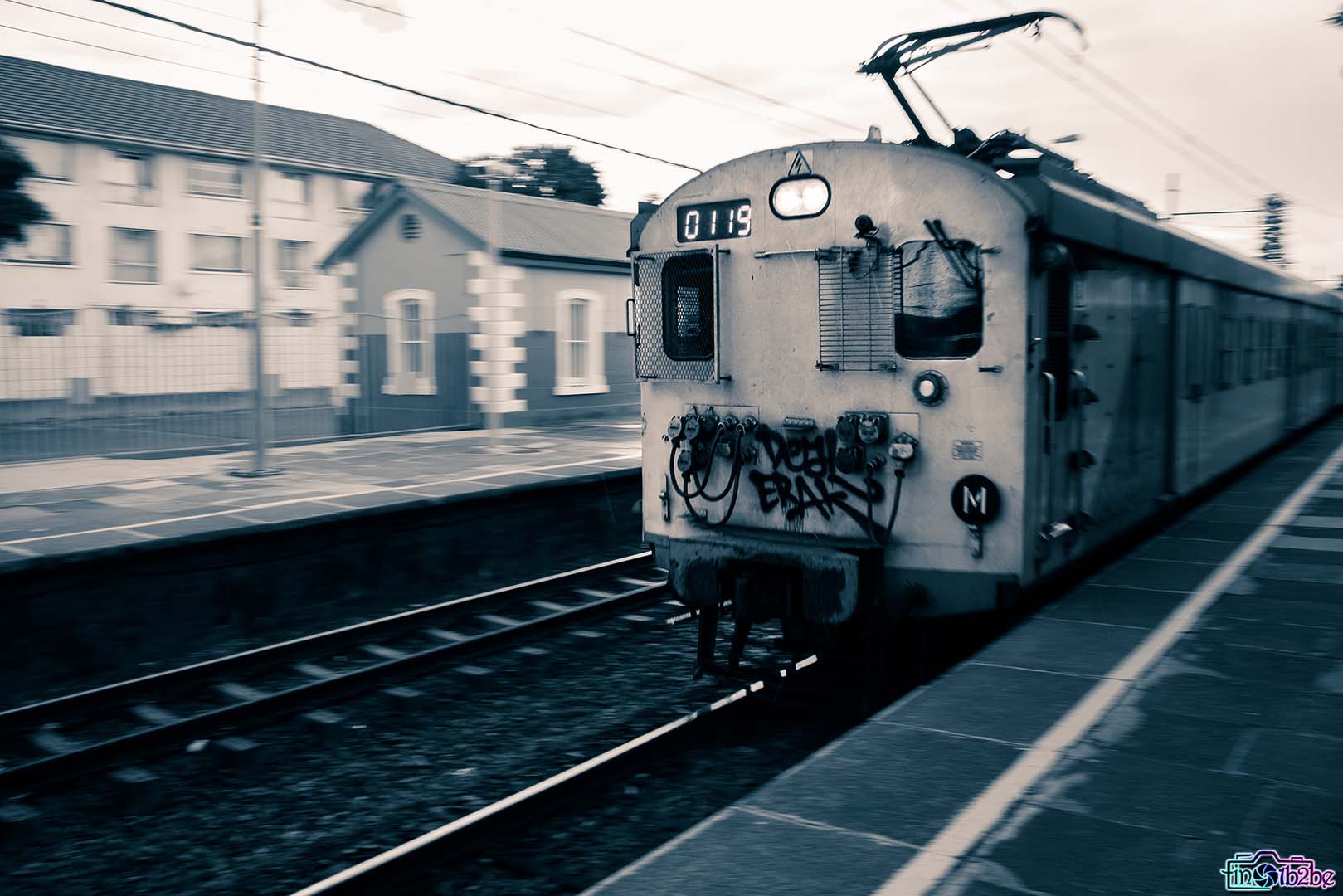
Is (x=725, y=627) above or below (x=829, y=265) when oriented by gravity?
below

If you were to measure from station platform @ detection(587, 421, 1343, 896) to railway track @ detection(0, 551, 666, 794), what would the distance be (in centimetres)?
372

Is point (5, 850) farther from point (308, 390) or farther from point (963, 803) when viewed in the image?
point (308, 390)

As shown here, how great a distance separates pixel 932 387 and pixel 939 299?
479 millimetres

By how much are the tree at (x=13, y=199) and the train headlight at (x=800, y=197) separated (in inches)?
1035

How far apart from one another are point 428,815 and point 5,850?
6.35 ft

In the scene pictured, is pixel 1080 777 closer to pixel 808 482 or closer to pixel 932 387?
pixel 932 387

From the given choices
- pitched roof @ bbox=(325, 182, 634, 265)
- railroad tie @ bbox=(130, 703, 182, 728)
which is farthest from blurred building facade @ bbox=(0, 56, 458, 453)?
railroad tie @ bbox=(130, 703, 182, 728)

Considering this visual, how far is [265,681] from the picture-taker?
7934mm

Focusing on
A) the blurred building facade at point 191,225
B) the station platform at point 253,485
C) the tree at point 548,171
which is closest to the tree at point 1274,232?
the tree at point 548,171

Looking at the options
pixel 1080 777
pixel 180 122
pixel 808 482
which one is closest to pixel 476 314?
pixel 808 482

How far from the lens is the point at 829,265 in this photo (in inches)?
254

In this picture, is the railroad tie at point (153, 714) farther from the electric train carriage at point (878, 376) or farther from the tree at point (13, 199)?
the tree at point (13, 199)

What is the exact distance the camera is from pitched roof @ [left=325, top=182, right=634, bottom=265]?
906 inches

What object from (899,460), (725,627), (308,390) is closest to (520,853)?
(899,460)
